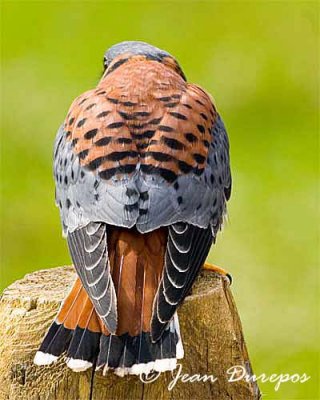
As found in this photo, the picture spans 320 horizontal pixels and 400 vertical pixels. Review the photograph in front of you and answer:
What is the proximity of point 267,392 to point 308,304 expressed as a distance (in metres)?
Answer: 1.38

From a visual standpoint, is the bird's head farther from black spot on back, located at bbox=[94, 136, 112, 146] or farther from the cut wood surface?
the cut wood surface

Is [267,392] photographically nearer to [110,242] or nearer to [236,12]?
[110,242]

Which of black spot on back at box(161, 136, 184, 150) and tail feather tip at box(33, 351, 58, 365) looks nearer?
tail feather tip at box(33, 351, 58, 365)

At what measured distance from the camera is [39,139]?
11.8 m

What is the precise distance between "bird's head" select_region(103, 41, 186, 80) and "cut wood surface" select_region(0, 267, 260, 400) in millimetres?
1903

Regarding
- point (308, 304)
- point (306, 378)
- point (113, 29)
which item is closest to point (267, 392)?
point (306, 378)

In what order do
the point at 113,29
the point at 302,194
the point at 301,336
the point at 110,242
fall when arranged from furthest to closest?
the point at 113,29, the point at 302,194, the point at 301,336, the point at 110,242

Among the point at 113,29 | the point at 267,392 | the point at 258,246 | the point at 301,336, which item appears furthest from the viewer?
the point at 113,29

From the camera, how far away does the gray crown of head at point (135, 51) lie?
7.43 m

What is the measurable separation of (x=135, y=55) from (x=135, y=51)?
0.22ft

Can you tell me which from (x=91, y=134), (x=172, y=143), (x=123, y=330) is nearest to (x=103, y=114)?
(x=91, y=134)

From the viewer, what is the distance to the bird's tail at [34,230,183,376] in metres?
5.47

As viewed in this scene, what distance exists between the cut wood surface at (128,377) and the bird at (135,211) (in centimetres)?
9

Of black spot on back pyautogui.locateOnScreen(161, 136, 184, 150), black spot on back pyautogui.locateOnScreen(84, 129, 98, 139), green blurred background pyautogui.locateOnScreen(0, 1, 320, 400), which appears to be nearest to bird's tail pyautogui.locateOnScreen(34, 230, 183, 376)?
black spot on back pyautogui.locateOnScreen(161, 136, 184, 150)
